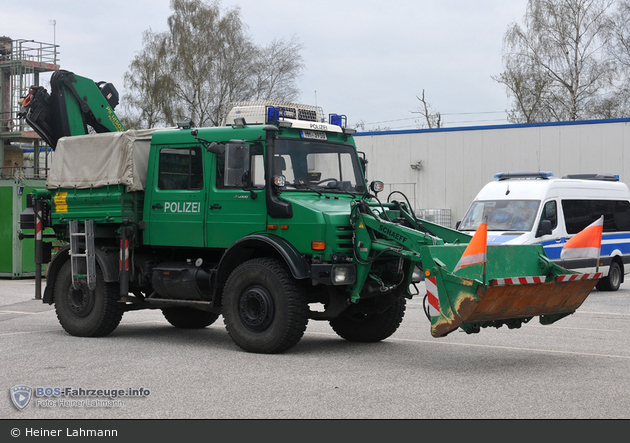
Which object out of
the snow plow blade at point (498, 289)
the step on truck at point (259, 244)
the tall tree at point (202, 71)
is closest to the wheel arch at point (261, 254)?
the step on truck at point (259, 244)

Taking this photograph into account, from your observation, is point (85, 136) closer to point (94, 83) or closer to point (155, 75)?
point (94, 83)

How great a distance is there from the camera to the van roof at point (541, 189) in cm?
1730

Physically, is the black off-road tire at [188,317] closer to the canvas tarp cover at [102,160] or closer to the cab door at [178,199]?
the cab door at [178,199]

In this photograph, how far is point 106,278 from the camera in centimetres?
1098

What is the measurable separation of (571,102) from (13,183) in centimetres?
3310

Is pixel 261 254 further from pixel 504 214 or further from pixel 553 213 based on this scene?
pixel 553 213

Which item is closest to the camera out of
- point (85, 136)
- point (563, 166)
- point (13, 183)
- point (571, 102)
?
point (85, 136)

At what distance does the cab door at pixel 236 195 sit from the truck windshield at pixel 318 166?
31 cm

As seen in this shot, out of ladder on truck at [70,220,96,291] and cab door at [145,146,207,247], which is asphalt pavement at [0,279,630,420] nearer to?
ladder on truck at [70,220,96,291]

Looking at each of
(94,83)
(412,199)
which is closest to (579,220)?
(94,83)

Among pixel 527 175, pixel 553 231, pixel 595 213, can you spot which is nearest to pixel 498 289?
pixel 553 231

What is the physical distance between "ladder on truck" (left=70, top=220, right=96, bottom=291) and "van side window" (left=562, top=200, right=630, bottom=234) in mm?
10603

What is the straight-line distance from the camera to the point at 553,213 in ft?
56.7

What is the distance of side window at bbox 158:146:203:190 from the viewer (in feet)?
34.3
